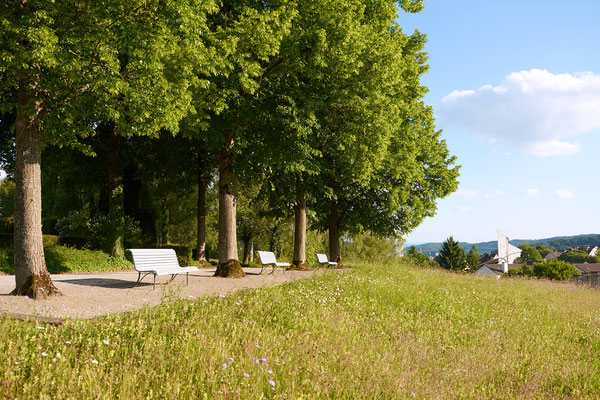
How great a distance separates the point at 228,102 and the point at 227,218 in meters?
3.97

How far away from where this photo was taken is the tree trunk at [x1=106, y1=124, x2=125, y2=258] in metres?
20.3

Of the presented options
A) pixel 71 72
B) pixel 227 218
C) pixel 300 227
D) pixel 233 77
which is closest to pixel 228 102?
pixel 233 77

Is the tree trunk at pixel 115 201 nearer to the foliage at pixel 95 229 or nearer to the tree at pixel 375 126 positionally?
the foliage at pixel 95 229

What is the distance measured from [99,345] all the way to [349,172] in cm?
1369

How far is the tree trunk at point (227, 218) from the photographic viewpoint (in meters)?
15.1

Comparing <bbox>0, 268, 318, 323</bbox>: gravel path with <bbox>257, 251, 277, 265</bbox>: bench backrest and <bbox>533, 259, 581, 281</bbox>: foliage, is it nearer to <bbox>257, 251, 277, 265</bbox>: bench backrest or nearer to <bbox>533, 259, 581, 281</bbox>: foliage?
<bbox>257, 251, 277, 265</bbox>: bench backrest

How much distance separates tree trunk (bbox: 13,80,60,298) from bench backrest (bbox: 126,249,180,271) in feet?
7.00

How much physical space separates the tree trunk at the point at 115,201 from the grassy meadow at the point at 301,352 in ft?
43.0

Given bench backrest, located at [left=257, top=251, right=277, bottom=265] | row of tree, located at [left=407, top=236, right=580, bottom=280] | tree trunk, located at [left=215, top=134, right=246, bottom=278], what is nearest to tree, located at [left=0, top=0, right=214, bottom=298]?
tree trunk, located at [left=215, top=134, right=246, bottom=278]

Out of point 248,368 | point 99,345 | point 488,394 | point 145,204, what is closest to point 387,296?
point 488,394

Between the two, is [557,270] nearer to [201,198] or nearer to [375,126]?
[201,198]

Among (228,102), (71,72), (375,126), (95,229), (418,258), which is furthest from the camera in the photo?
(418,258)

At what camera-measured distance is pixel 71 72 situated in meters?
8.92

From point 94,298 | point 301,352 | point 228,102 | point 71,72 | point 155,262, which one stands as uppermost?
point 228,102
